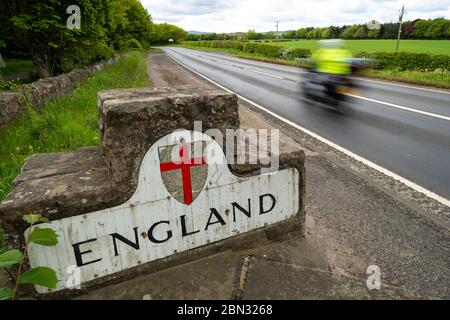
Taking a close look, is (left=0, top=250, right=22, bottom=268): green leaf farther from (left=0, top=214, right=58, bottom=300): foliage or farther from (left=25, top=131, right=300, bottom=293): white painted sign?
(left=25, top=131, right=300, bottom=293): white painted sign

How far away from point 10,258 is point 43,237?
22cm

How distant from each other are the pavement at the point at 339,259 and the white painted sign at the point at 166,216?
0.62 ft

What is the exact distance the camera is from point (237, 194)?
2.65m

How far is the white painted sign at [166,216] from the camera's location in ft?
7.27

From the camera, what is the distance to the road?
17.9 ft

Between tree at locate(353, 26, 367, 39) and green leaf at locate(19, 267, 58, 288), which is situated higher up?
tree at locate(353, 26, 367, 39)

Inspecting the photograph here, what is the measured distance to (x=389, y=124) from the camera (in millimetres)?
8172

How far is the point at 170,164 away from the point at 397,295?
1773 mm

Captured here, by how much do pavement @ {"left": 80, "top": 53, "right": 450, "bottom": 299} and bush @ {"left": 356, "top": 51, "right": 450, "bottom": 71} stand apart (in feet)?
60.4

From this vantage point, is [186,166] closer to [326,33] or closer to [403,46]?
[403,46]

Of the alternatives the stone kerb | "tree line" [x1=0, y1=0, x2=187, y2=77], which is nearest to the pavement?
the stone kerb

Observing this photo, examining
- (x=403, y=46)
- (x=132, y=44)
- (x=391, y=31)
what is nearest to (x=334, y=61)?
(x=132, y=44)
